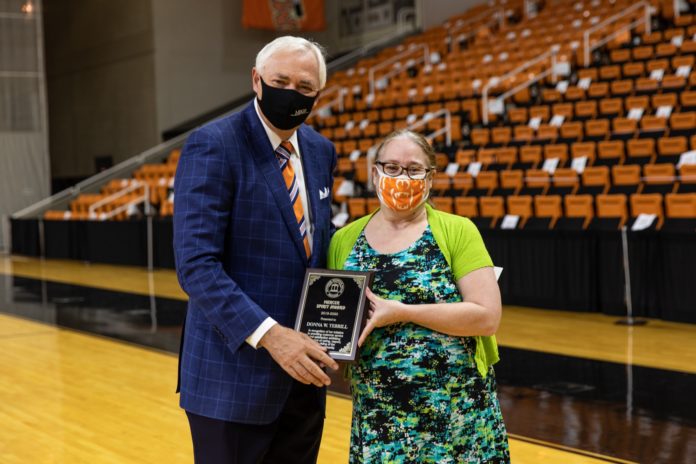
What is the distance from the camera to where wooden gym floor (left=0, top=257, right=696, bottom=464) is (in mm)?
4430

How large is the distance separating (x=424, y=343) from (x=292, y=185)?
517 millimetres

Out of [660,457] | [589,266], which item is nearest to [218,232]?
[660,457]

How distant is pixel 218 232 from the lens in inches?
84.9

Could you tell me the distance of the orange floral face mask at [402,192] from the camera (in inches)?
89.7

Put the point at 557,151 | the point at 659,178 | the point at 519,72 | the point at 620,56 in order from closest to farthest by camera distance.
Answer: the point at 659,178 → the point at 557,151 → the point at 620,56 → the point at 519,72

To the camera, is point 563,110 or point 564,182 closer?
point 564,182

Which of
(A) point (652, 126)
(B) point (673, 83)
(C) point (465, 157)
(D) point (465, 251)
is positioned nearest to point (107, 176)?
(C) point (465, 157)

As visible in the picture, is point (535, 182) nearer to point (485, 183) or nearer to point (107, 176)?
point (485, 183)

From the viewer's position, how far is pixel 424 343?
2246 millimetres

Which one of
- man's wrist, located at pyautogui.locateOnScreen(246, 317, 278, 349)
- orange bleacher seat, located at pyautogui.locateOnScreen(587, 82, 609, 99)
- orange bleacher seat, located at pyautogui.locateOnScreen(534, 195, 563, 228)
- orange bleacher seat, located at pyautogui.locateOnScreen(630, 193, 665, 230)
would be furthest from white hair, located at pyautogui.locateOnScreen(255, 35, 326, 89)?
orange bleacher seat, located at pyautogui.locateOnScreen(587, 82, 609, 99)

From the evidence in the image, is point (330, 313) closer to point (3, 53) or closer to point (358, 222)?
point (358, 222)

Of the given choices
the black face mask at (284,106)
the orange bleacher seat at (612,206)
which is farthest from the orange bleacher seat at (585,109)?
the black face mask at (284,106)

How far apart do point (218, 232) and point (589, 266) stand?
6.57 m

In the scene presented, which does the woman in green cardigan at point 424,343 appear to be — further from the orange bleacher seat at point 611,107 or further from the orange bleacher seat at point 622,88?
the orange bleacher seat at point 622,88
